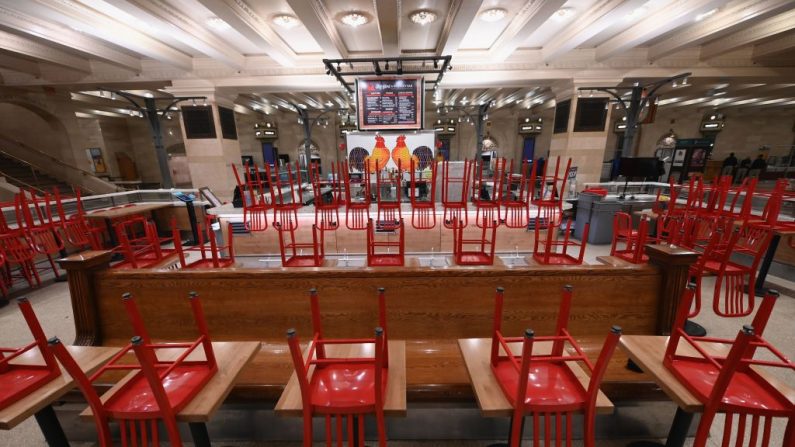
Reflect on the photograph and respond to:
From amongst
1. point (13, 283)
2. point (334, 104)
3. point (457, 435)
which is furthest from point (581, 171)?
point (13, 283)

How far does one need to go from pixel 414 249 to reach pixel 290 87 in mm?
5343

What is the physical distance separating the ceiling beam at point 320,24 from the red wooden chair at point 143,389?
13.4ft

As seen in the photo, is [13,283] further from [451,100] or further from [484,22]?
[451,100]

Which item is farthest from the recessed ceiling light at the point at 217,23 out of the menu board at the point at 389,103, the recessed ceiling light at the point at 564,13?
the recessed ceiling light at the point at 564,13

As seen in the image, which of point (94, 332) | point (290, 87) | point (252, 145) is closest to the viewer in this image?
point (94, 332)

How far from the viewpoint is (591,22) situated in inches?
182

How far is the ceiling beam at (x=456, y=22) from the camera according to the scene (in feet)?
12.3

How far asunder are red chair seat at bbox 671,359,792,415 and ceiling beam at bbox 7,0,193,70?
23.5ft

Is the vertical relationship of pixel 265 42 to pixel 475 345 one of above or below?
above

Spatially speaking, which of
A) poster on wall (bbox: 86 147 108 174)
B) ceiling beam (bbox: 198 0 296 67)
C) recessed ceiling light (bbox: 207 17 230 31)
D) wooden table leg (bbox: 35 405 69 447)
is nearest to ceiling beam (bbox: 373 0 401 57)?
ceiling beam (bbox: 198 0 296 67)

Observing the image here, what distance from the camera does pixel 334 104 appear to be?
40.6ft

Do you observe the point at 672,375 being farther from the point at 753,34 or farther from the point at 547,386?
the point at 753,34

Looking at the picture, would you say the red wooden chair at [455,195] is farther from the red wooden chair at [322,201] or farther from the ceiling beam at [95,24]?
the ceiling beam at [95,24]

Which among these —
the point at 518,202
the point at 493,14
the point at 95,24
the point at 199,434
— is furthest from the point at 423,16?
the point at 199,434
